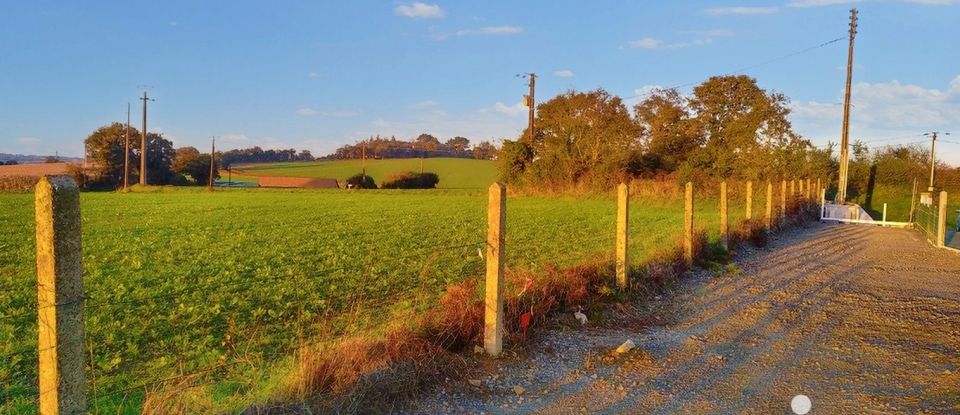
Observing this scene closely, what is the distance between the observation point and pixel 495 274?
198 inches

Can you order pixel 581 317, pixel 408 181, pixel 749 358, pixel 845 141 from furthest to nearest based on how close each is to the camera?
pixel 408 181 < pixel 845 141 < pixel 581 317 < pixel 749 358

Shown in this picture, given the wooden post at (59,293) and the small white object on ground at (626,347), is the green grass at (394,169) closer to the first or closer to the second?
the small white object on ground at (626,347)

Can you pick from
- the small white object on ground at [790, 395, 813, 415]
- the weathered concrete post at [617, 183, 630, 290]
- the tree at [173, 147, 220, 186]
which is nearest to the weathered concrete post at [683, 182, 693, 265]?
the weathered concrete post at [617, 183, 630, 290]

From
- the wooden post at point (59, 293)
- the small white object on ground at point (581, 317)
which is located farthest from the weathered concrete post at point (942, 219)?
the wooden post at point (59, 293)

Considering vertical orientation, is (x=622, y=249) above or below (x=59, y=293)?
below

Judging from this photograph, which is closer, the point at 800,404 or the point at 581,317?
the point at 800,404

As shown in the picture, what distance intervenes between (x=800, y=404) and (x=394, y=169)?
248 feet

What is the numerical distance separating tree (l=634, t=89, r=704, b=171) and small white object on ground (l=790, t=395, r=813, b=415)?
38.6 m

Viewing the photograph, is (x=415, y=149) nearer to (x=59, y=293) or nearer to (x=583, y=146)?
(x=583, y=146)

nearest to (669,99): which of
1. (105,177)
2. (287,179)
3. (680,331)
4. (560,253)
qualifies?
(560,253)

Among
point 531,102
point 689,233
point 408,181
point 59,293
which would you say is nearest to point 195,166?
point 408,181

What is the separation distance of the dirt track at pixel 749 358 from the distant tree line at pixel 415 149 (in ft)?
280

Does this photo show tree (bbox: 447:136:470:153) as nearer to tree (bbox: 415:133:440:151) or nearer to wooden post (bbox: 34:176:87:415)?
tree (bbox: 415:133:440:151)

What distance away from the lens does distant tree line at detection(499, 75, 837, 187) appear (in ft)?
118
